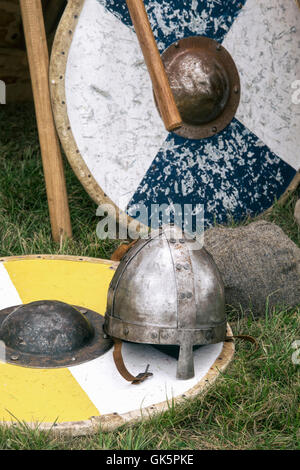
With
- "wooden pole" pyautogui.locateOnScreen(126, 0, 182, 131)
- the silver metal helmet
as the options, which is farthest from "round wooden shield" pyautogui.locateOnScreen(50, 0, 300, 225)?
the silver metal helmet

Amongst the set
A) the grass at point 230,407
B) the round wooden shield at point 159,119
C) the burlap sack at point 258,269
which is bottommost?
the grass at point 230,407

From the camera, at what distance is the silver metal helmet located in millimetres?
1864

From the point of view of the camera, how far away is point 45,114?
290 centimetres

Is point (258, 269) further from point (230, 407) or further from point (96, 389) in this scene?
point (96, 389)

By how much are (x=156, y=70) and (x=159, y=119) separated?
1.84ft

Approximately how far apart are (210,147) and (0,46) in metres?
1.83

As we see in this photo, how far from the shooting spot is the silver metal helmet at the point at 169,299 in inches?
73.4

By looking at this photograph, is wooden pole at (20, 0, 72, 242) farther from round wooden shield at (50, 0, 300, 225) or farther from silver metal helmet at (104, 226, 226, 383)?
silver metal helmet at (104, 226, 226, 383)

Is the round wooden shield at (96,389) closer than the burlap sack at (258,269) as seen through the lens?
Yes

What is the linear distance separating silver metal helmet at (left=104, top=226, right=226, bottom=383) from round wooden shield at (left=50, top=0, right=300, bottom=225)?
1.00m

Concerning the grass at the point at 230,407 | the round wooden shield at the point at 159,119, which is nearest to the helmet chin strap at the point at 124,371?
the grass at the point at 230,407

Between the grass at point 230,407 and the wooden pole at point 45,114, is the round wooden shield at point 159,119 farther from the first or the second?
the grass at point 230,407

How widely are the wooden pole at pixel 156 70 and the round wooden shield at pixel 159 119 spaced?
30cm

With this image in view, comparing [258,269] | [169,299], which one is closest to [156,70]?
[258,269]
